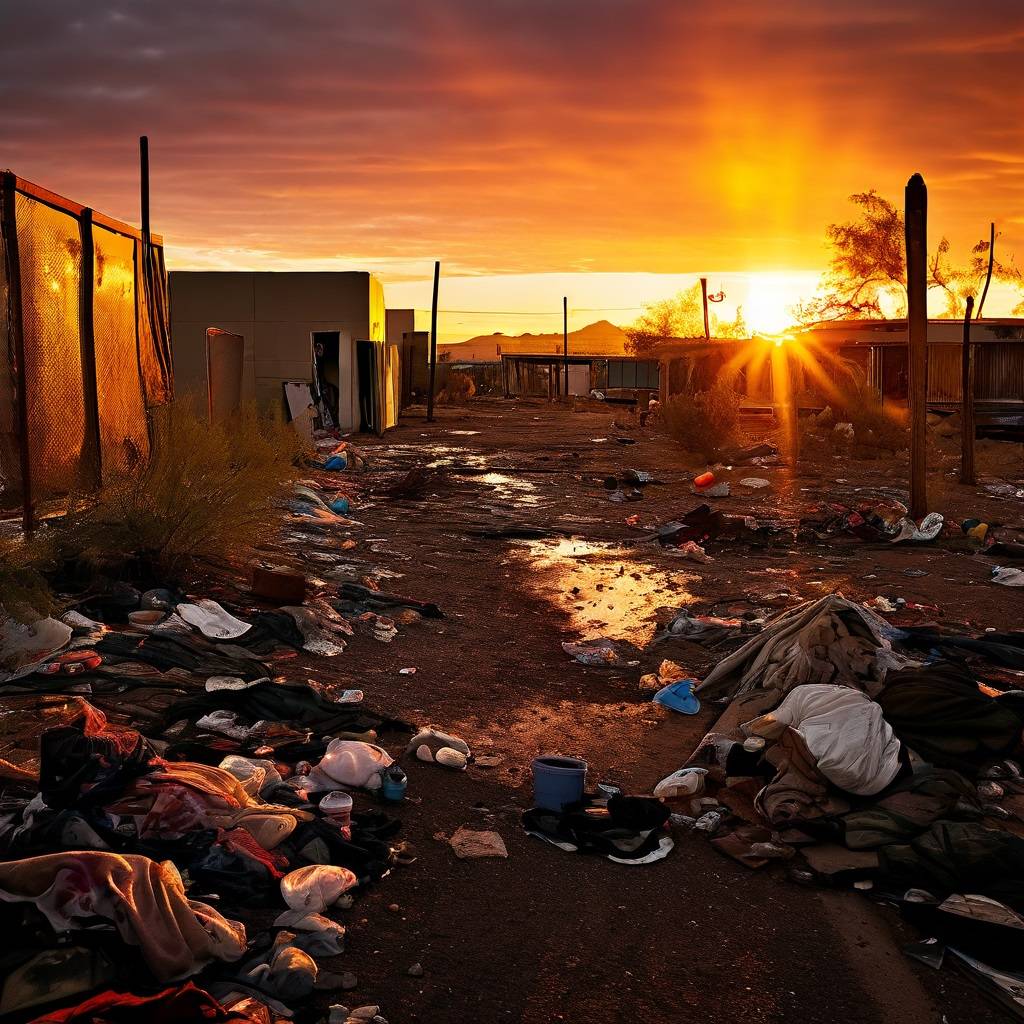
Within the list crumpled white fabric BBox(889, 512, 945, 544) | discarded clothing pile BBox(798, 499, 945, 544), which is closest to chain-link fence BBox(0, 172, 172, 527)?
discarded clothing pile BBox(798, 499, 945, 544)

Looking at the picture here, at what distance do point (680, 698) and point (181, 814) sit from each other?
330cm

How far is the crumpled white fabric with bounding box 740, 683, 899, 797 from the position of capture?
16.2 feet

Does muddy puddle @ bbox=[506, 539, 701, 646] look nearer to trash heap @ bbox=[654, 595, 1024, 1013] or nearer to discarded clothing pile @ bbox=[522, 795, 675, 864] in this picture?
trash heap @ bbox=[654, 595, 1024, 1013]

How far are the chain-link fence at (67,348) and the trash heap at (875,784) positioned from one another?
458 cm

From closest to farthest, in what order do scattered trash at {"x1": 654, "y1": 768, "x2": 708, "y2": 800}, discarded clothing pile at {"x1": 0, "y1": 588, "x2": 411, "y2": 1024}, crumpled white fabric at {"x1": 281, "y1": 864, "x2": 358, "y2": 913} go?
discarded clothing pile at {"x1": 0, "y1": 588, "x2": 411, "y2": 1024} → crumpled white fabric at {"x1": 281, "y1": 864, "x2": 358, "y2": 913} → scattered trash at {"x1": 654, "y1": 768, "x2": 708, "y2": 800}

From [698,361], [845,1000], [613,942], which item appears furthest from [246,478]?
[698,361]

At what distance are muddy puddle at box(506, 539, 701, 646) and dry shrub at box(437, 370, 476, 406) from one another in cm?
3431

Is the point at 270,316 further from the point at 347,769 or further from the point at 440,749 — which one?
the point at 347,769

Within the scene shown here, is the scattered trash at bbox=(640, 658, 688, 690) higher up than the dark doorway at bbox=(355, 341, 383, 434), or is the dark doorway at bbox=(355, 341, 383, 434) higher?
the dark doorway at bbox=(355, 341, 383, 434)

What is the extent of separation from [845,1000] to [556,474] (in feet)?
51.7

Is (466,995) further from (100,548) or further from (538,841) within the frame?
(100,548)

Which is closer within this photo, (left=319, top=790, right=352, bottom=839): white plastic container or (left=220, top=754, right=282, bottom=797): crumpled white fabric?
(left=319, top=790, right=352, bottom=839): white plastic container

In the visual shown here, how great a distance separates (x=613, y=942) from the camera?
3.80 m

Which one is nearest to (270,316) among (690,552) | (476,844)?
(690,552)
